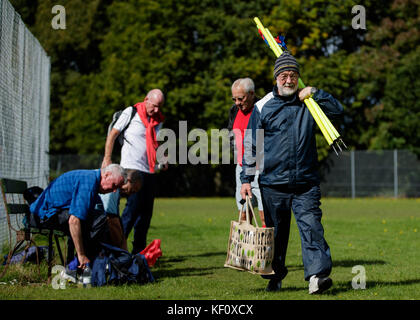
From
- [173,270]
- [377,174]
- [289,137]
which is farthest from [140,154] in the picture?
[377,174]

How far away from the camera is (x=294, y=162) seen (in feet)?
20.3

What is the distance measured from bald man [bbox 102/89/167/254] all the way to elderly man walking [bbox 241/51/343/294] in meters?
2.47

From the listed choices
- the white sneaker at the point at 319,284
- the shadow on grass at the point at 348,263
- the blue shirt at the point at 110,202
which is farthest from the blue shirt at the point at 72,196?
the shadow on grass at the point at 348,263

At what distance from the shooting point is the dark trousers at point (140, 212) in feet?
27.8

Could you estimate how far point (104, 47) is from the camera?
38.2 m

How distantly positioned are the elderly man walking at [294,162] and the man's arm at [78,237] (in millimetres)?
1704

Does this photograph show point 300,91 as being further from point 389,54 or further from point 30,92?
point 389,54

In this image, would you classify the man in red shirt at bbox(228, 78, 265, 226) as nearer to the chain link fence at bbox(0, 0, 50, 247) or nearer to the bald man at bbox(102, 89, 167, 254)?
the bald man at bbox(102, 89, 167, 254)

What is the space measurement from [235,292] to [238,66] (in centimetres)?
2919

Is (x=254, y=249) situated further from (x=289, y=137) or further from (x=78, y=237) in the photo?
(x=78, y=237)

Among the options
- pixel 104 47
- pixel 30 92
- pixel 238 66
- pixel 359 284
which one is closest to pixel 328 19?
pixel 238 66

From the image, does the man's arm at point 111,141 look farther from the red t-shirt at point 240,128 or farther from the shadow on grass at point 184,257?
the shadow on grass at point 184,257

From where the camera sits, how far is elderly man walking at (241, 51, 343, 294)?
6160 mm

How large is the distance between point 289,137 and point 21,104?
6.16 metres
